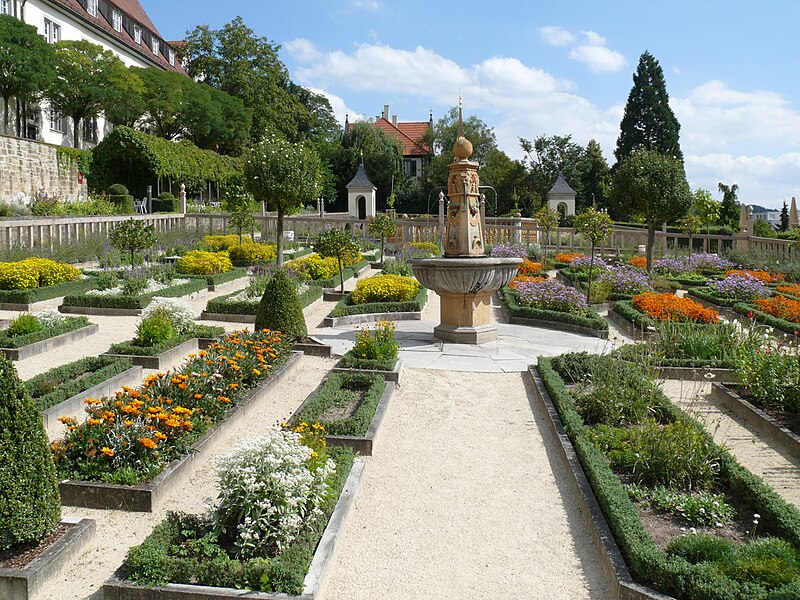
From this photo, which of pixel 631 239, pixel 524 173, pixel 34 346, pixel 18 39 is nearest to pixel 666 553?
pixel 34 346

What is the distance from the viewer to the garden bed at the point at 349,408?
643cm

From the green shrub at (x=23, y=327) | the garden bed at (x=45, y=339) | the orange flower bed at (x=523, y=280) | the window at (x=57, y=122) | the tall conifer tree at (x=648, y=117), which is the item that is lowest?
the garden bed at (x=45, y=339)

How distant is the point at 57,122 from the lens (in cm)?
3566

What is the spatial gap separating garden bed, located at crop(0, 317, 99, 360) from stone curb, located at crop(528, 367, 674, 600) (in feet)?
23.8

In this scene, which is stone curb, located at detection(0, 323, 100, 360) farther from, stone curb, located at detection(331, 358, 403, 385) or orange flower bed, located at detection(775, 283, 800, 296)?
orange flower bed, located at detection(775, 283, 800, 296)

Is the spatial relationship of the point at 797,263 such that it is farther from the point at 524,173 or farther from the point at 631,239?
the point at 524,173

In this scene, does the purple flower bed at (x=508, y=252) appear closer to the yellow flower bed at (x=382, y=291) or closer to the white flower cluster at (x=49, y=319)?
the yellow flower bed at (x=382, y=291)

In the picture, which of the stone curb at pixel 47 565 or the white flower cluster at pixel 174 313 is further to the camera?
the white flower cluster at pixel 174 313

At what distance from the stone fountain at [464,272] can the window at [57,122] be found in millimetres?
28991

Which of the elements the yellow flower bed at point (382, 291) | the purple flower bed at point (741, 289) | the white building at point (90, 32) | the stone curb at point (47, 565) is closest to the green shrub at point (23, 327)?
the yellow flower bed at point (382, 291)

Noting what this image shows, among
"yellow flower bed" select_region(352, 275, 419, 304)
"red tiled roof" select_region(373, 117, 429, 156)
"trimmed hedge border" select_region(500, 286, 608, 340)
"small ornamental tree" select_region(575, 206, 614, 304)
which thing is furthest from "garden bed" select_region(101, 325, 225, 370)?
"red tiled roof" select_region(373, 117, 429, 156)

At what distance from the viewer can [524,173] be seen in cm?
5078

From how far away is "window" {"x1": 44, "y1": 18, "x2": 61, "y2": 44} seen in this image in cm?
3481

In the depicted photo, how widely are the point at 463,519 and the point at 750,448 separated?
332 cm
